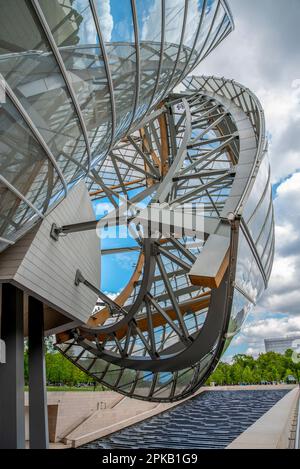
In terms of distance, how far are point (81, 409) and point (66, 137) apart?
74.0ft

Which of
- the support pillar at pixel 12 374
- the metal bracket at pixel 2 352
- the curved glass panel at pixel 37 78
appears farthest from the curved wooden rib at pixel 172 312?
the curved glass panel at pixel 37 78

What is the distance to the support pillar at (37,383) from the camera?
14.2 m

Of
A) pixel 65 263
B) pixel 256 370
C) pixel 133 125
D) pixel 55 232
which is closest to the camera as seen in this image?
pixel 55 232

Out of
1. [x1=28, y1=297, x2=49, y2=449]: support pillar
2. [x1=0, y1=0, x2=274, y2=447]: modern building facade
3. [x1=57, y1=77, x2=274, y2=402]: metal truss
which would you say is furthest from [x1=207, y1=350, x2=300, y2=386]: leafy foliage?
[x1=28, y1=297, x2=49, y2=449]: support pillar

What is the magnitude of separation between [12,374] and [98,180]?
11.8 meters

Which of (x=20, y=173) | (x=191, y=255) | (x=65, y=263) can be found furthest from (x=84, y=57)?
(x=191, y=255)

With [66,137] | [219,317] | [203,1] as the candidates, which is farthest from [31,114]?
[219,317]

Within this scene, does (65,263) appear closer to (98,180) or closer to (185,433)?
(98,180)

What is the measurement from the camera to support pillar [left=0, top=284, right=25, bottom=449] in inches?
479

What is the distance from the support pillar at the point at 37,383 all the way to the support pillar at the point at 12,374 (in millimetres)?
1853

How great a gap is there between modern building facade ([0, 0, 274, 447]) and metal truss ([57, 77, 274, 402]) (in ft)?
0.27

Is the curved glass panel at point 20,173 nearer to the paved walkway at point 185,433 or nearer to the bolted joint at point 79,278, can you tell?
the bolted joint at point 79,278

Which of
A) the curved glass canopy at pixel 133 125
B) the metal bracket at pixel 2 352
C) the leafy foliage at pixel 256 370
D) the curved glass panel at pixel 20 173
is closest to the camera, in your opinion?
the curved glass canopy at pixel 133 125

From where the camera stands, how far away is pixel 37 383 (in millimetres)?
14703
